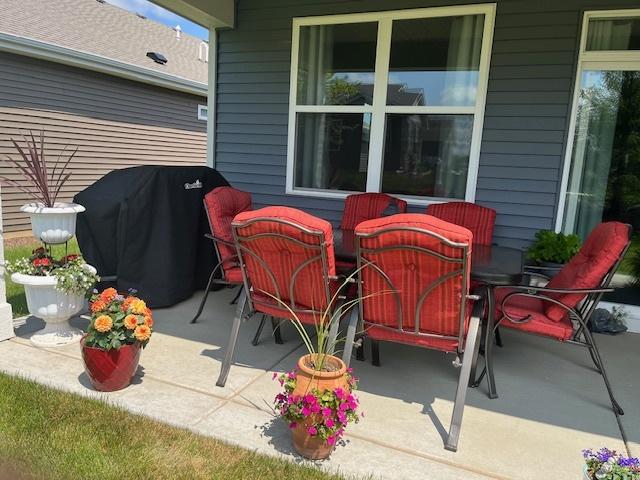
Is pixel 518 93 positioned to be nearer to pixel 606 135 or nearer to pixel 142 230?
pixel 606 135

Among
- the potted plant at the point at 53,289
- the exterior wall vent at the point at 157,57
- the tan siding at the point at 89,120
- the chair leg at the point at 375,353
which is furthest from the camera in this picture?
the exterior wall vent at the point at 157,57

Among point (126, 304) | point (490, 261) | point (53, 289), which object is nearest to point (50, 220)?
point (53, 289)

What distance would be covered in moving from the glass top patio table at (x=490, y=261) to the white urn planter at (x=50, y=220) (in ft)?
5.73

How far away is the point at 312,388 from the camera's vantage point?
196 cm

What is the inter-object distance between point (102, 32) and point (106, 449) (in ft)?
30.4

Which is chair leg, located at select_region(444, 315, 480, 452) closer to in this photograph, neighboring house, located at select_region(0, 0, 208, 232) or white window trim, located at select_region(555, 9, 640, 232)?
white window trim, located at select_region(555, 9, 640, 232)

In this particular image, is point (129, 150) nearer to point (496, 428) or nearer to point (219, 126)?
point (219, 126)

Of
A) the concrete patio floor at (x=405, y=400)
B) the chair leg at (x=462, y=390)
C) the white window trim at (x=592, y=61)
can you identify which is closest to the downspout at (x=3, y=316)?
the concrete patio floor at (x=405, y=400)

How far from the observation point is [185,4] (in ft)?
14.6

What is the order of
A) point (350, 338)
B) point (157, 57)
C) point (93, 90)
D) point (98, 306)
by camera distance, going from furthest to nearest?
point (157, 57), point (93, 90), point (98, 306), point (350, 338)

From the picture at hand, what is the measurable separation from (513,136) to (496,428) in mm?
2652

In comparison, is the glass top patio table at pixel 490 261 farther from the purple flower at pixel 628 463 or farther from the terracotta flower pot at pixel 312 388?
the purple flower at pixel 628 463

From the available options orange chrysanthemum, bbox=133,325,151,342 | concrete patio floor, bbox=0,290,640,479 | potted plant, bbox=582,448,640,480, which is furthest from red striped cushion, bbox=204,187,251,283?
potted plant, bbox=582,448,640,480

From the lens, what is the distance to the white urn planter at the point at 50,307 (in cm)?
287
